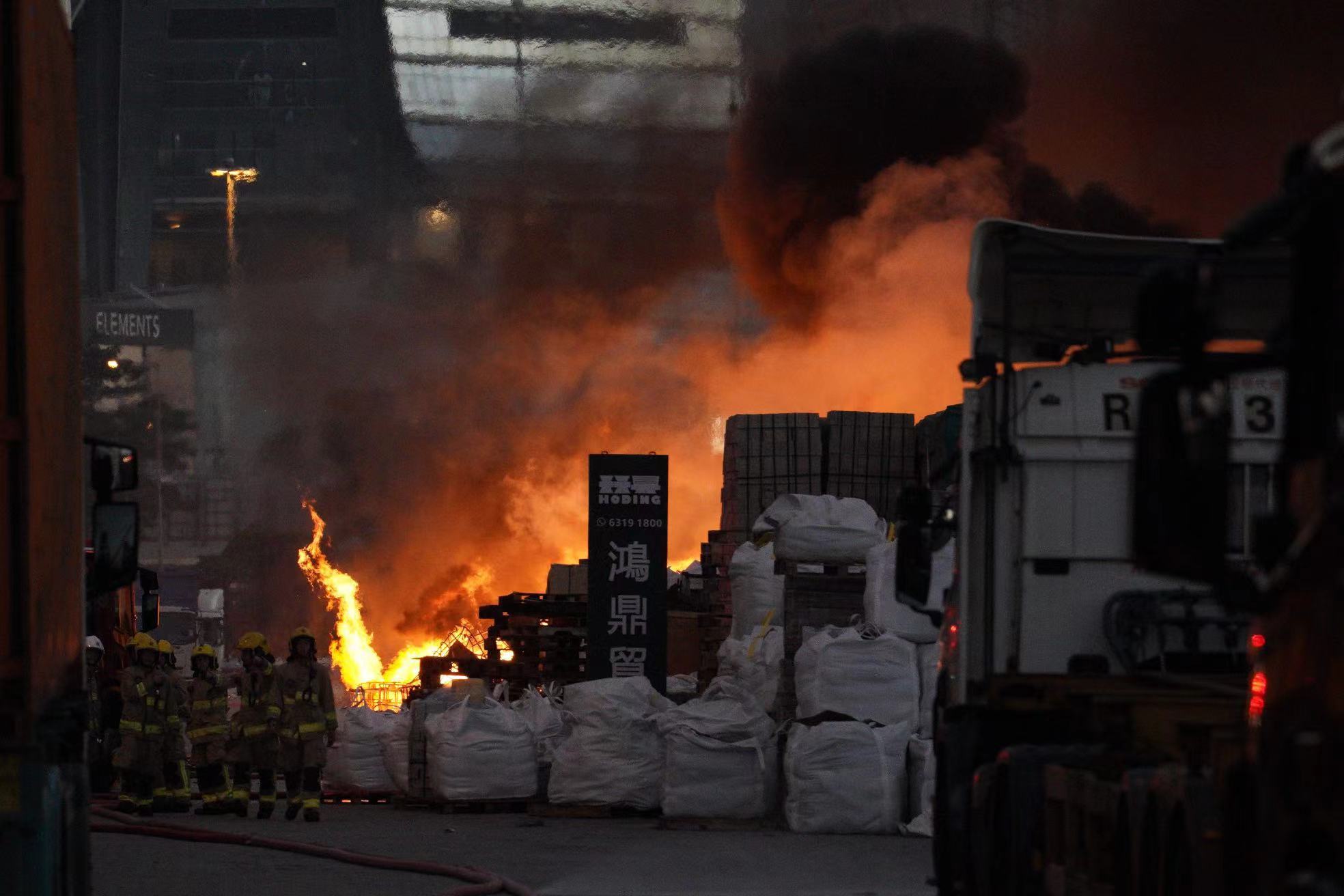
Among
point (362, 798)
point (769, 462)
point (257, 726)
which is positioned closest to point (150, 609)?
point (257, 726)

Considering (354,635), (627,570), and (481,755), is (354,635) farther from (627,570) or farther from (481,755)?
(481,755)

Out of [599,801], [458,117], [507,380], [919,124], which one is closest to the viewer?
[599,801]

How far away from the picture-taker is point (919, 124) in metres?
26.3

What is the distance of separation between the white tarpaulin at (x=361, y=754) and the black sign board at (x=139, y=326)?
3135 cm

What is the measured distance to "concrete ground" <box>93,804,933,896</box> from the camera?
11320 mm

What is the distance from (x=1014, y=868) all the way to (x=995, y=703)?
2.74ft

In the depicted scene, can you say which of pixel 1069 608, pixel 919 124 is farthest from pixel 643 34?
pixel 1069 608

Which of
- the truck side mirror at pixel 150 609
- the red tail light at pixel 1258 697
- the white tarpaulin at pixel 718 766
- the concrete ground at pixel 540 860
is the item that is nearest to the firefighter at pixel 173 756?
the truck side mirror at pixel 150 609

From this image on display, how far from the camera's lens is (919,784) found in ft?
47.1

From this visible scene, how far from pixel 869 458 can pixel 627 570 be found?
310 centimetres

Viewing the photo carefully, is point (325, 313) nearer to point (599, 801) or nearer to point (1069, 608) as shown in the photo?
point (599, 801)

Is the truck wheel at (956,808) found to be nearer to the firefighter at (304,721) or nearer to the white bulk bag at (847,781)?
the white bulk bag at (847,781)

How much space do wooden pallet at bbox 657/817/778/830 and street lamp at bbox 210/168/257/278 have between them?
31925 millimetres

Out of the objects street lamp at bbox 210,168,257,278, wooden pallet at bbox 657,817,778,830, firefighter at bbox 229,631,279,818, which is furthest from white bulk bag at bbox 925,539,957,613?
street lamp at bbox 210,168,257,278
